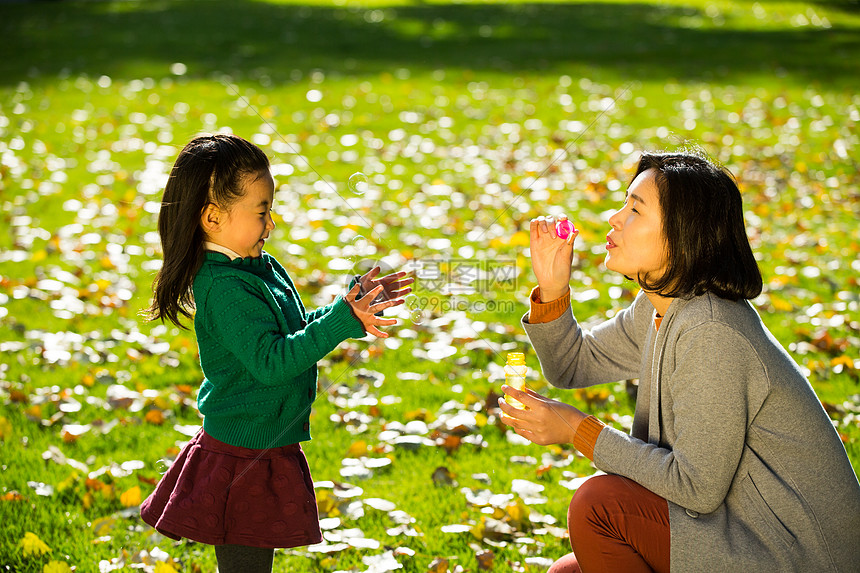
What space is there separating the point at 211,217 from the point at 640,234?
116 cm

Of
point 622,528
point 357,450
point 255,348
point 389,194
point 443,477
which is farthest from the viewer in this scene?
point 389,194

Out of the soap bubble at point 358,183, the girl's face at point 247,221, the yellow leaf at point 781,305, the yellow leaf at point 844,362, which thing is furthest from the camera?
the yellow leaf at point 781,305

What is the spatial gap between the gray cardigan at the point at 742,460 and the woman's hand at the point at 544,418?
0.17 metres

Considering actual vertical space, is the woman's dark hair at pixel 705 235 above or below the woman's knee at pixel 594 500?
above

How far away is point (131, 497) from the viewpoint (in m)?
3.13

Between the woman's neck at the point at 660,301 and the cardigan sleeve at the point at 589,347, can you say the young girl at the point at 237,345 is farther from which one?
the woman's neck at the point at 660,301

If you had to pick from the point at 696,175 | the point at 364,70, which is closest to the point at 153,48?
the point at 364,70

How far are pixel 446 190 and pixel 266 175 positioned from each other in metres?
5.34

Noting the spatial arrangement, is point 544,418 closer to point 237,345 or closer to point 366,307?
point 366,307

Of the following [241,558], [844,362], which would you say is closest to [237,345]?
[241,558]

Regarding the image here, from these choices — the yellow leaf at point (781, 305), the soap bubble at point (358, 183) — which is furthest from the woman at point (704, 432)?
the yellow leaf at point (781, 305)

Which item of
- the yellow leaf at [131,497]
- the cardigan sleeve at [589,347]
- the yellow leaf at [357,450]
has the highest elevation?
the cardigan sleeve at [589,347]

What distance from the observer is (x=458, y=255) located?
5.91m

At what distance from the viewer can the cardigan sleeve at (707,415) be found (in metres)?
1.98
